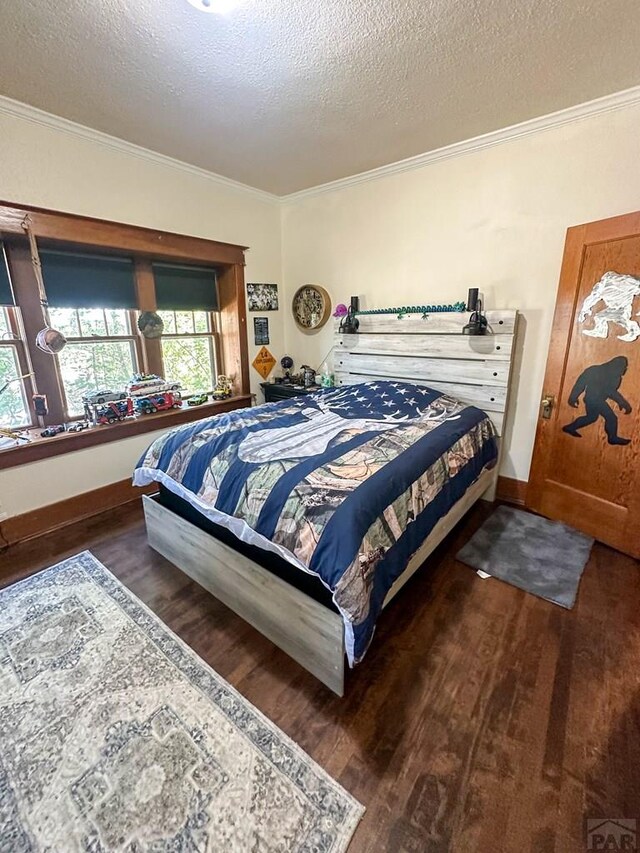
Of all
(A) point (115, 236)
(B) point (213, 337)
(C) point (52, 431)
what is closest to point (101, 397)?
(C) point (52, 431)

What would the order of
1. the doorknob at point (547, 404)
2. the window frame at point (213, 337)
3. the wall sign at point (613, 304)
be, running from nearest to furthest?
the wall sign at point (613, 304), the doorknob at point (547, 404), the window frame at point (213, 337)

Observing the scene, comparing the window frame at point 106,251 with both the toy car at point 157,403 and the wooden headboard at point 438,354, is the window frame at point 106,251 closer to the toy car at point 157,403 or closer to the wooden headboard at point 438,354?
the toy car at point 157,403

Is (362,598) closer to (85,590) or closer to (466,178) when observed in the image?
(85,590)

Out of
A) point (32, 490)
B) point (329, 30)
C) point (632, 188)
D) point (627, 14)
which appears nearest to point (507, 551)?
point (632, 188)

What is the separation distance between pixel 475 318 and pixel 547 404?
0.79 metres

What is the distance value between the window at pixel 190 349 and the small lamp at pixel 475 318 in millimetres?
2442

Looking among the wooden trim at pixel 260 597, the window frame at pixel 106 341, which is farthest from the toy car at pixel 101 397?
the wooden trim at pixel 260 597

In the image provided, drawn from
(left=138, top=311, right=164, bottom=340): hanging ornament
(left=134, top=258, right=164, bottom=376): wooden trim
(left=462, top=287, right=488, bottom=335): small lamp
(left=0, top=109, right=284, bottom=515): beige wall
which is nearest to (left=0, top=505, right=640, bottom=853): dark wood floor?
(left=0, top=109, right=284, bottom=515): beige wall

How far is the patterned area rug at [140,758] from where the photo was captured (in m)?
1.06

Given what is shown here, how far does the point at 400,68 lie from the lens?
6.13 feet

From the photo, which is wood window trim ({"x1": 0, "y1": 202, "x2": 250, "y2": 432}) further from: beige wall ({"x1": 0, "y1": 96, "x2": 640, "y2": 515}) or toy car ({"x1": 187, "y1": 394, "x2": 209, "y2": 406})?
toy car ({"x1": 187, "y1": 394, "x2": 209, "y2": 406})

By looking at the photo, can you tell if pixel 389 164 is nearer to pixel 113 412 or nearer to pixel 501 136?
pixel 501 136

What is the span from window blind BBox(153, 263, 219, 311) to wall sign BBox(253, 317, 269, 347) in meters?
0.43

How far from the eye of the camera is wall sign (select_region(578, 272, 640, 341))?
6.87 ft
